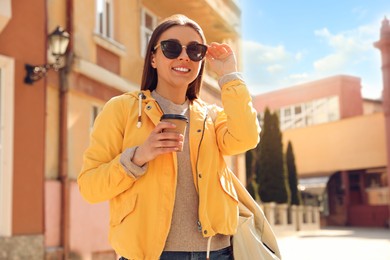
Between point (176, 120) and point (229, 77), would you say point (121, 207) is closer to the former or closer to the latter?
point (176, 120)

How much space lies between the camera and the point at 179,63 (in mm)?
2199

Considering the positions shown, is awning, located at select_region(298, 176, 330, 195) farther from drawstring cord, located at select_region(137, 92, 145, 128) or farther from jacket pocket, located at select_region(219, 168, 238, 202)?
drawstring cord, located at select_region(137, 92, 145, 128)

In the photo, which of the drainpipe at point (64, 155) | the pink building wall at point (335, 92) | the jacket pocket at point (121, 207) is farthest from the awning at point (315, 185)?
the jacket pocket at point (121, 207)

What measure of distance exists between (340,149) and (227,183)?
32.4 meters

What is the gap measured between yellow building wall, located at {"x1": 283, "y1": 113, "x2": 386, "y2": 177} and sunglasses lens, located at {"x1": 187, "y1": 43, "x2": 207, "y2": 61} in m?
30.8

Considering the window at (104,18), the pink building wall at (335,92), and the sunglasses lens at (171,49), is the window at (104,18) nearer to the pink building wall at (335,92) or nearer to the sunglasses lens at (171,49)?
the sunglasses lens at (171,49)

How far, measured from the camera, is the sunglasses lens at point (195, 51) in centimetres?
219

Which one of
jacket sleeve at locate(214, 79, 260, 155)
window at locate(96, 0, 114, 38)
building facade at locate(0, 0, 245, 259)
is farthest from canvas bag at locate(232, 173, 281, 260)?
window at locate(96, 0, 114, 38)

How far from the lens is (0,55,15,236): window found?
7.36 meters

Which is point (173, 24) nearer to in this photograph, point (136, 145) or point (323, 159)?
point (136, 145)

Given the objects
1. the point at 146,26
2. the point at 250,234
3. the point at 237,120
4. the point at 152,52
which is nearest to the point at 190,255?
the point at 250,234

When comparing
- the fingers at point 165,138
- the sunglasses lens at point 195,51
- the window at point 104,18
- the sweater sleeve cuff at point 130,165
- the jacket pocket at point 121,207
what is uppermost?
the window at point 104,18

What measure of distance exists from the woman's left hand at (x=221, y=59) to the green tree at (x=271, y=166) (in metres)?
22.9

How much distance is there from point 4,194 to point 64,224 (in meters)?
1.14
